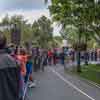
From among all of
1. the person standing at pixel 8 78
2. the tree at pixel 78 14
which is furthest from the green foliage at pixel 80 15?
the person standing at pixel 8 78

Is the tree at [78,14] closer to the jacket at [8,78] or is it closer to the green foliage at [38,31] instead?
the jacket at [8,78]

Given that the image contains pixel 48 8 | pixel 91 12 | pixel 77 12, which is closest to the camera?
pixel 91 12

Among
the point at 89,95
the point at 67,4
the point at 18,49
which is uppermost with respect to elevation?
the point at 67,4

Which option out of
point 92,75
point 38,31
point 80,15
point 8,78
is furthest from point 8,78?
point 38,31

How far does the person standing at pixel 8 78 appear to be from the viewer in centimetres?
541

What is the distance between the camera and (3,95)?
543 cm

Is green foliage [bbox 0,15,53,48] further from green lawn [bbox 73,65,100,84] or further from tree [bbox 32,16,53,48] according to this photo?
green lawn [bbox 73,65,100,84]

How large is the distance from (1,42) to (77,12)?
2807 cm

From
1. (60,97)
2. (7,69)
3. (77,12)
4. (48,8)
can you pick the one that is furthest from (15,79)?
(48,8)

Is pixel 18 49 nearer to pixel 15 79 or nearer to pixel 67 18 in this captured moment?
pixel 15 79

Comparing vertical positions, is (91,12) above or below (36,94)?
above

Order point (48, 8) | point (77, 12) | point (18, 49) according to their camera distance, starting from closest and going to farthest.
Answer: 1. point (18, 49)
2. point (77, 12)
3. point (48, 8)

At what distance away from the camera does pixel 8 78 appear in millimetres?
5430

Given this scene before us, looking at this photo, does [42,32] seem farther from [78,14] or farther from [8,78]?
[8,78]
